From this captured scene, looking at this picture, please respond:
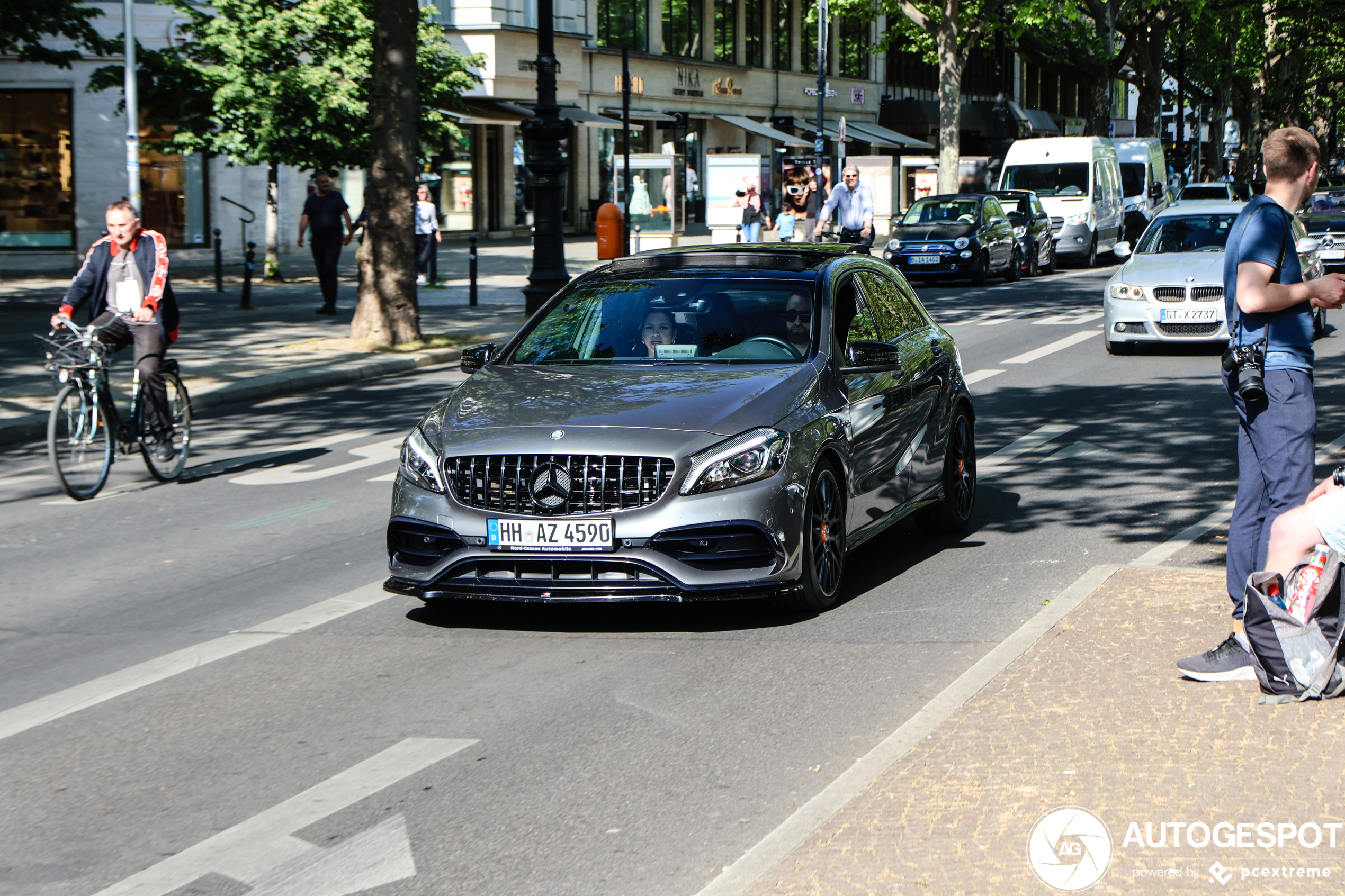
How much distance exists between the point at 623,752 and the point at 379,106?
14.5m

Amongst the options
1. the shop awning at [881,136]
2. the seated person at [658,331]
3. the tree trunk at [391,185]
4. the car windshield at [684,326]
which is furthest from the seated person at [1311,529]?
the shop awning at [881,136]

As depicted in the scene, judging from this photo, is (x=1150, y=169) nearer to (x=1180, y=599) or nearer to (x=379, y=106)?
(x=379, y=106)

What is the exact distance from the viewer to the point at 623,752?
210 inches

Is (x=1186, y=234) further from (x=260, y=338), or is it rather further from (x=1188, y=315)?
(x=260, y=338)

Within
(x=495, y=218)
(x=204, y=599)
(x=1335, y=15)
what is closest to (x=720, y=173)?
(x=495, y=218)

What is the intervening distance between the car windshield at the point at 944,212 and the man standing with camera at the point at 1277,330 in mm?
25705

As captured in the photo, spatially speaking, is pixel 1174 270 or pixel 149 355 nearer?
pixel 149 355

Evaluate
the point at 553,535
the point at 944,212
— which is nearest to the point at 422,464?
the point at 553,535

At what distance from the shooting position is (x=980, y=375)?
16.6 m

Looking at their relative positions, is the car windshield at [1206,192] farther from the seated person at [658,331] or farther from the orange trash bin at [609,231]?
the seated person at [658,331]

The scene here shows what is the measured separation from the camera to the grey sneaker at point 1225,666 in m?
5.53

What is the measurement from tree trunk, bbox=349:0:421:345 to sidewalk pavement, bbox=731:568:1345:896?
45.6 feet

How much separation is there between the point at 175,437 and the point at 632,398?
5234 mm

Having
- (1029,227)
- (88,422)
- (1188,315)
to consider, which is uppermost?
(1029,227)
